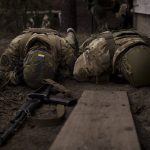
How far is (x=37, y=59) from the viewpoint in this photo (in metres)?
6.20

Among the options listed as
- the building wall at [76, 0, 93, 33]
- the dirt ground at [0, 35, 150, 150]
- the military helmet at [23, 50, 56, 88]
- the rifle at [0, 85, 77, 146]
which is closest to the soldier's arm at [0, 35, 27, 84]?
the dirt ground at [0, 35, 150, 150]

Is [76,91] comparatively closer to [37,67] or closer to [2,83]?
[37,67]

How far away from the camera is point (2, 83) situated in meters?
6.58

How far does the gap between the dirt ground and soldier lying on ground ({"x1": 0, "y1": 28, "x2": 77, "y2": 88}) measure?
0.19 m

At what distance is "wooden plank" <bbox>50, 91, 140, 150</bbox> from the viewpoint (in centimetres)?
326

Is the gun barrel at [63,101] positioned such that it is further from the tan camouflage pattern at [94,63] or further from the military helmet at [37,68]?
the tan camouflage pattern at [94,63]

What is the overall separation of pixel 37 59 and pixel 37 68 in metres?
0.12

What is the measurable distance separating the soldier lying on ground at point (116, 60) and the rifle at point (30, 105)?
33.9 inches

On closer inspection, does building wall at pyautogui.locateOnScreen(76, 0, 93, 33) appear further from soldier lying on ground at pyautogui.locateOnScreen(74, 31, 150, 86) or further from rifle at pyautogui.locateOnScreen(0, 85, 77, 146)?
rifle at pyautogui.locateOnScreen(0, 85, 77, 146)

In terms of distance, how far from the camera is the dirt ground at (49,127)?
4016 millimetres

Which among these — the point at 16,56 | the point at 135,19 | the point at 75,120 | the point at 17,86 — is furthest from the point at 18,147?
the point at 135,19

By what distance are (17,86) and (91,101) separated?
1.88 meters

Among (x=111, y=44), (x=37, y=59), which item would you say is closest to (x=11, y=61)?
(x=37, y=59)

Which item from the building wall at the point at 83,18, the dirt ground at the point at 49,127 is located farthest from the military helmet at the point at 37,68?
the building wall at the point at 83,18
